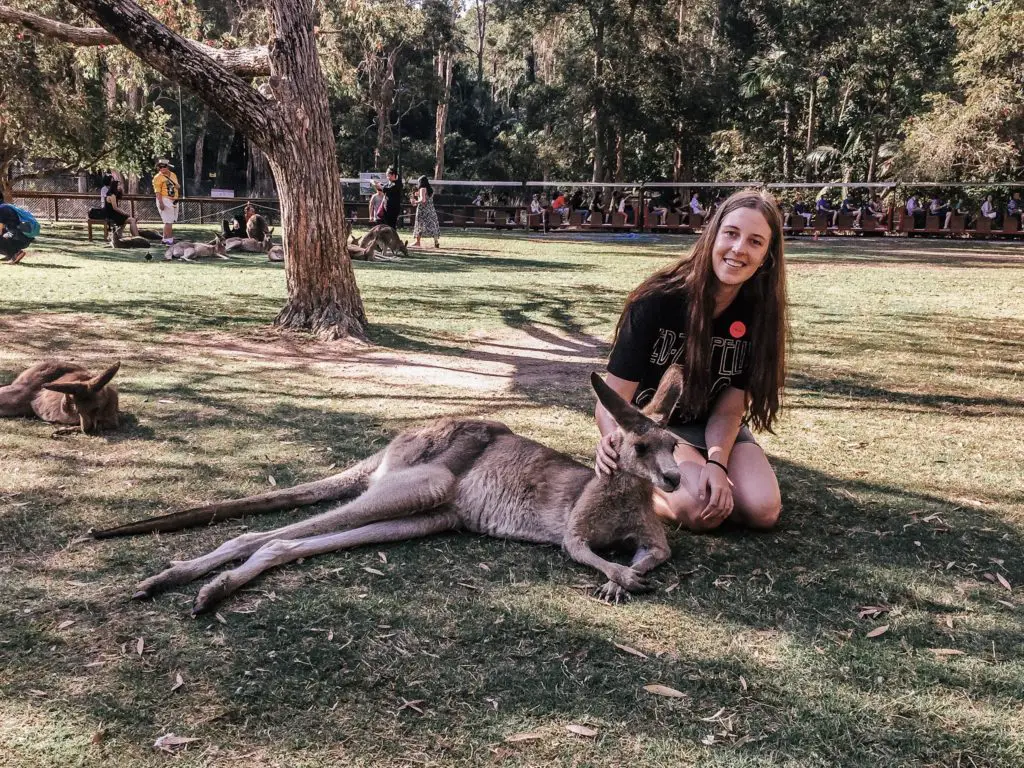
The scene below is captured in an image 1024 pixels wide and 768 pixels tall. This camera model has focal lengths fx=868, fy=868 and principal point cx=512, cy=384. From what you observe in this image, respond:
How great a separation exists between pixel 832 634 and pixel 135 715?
2235 mm

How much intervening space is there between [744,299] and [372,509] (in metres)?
1.96

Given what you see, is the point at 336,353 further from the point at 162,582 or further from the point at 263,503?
the point at 162,582

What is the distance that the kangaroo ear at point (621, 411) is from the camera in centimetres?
328

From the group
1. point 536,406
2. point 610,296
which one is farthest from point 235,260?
point 536,406

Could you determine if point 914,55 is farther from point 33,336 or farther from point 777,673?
point 777,673

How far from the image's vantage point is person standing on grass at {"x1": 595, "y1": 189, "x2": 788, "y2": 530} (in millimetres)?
3842

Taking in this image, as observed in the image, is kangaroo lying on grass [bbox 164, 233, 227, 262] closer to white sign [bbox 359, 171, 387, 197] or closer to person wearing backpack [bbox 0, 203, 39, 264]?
person wearing backpack [bbox 0, 203, 39, 264]

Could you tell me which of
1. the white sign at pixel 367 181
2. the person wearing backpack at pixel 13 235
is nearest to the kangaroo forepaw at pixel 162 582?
the person wearing backpack at pixel 13 235

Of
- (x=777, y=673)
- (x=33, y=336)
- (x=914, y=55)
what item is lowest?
(x=777, y=673)

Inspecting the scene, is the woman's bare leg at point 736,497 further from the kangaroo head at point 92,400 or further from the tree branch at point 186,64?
the tree branch at point 186,64

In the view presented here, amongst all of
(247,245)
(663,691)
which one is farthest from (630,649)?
(247,245)

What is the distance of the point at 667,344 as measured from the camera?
13.1 ft

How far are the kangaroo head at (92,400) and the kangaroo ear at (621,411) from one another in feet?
10.3

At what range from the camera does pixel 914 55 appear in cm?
3297
